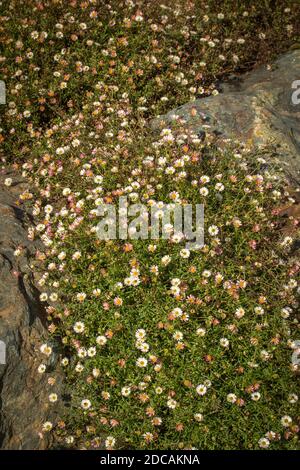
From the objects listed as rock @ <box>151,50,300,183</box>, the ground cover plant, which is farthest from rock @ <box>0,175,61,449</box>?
rock @ <box>151,50,300,183</box>

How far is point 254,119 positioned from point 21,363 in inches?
155

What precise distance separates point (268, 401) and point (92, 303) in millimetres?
1726

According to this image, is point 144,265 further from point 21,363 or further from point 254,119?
point 254,119

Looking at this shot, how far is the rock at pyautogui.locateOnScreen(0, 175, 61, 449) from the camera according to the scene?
12.8ft

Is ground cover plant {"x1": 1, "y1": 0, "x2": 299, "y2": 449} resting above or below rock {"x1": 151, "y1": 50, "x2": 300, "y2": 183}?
below

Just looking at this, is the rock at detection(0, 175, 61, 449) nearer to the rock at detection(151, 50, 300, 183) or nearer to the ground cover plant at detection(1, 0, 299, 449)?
the ground cover plant at detection(1, 0, 299, 449)

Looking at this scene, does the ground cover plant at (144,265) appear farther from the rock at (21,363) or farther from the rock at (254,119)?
the rock at (254,119)

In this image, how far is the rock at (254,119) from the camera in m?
5.74

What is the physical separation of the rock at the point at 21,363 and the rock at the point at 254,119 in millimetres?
2531

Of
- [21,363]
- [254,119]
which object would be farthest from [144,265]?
[254,119]

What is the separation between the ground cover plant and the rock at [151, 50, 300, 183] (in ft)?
0.83

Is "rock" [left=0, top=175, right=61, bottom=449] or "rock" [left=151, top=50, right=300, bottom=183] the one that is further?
"rock" [left=151, top=50, right=300, bottom=183]

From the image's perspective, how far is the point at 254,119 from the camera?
19.5 ft

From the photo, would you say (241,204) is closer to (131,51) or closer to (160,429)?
(160,429)
